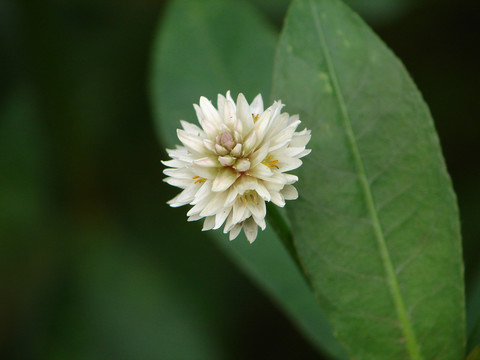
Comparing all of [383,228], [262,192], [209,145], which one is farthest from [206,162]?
[383,228]

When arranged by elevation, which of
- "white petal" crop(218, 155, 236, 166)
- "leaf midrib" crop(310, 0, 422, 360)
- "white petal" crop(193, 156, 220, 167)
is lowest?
"leaf midrib" crop(310, 0, 422, 360)

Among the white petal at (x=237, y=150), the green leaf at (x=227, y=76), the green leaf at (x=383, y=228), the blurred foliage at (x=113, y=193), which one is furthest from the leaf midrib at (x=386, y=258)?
the blurred foliage at (x=113, y=193)

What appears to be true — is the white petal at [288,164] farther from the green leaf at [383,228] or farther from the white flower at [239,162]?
the green leaf at [383,228]

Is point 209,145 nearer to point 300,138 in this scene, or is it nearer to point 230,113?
point 230,113

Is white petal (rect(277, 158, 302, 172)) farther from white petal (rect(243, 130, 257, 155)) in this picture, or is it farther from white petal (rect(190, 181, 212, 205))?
white petal (rect(190, 181, 212, 205))

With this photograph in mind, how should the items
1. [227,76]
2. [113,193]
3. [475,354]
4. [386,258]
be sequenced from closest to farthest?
[475,354]
[386,258]
[227,76]
[113,193]

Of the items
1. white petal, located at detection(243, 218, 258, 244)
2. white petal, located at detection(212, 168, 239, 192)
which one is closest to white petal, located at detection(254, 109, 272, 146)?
white petal, located at detection(212, 168, 239, 192)

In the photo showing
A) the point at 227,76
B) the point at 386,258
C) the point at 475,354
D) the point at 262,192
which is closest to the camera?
the point at 262,192
